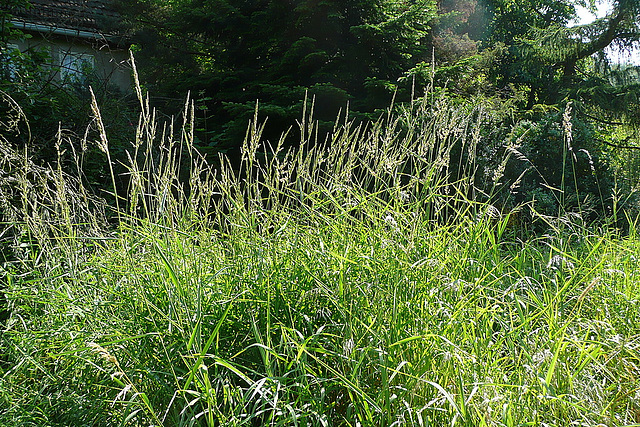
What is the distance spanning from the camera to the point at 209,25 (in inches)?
381

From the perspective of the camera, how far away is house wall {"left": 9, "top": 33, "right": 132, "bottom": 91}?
6588 millimetres

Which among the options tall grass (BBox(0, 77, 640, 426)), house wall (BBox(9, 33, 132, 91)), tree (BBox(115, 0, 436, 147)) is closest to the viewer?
tall grass (BBox(0, 77, 640, 426))

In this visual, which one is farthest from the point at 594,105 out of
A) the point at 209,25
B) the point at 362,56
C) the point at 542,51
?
the point at 209,25

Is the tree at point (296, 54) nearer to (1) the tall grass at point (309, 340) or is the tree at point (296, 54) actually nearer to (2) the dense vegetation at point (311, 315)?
(2) the dense vegetation at point (311, 315)

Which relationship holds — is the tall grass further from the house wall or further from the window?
the window

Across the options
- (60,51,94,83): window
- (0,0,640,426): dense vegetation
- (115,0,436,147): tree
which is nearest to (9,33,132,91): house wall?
(60,51,94,83): window

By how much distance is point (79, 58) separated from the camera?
683 centimetres

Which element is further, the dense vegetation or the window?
the window

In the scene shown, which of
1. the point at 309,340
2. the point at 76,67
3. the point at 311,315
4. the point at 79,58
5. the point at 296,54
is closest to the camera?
the point at 309,340

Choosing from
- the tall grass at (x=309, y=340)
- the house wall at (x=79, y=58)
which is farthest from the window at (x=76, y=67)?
the tall grass at (x=309, y=340)

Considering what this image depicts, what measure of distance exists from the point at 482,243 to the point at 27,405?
81.1 inches

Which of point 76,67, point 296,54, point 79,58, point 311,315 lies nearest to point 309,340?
point 311,315

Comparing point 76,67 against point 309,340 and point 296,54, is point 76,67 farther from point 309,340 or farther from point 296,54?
point 309,340

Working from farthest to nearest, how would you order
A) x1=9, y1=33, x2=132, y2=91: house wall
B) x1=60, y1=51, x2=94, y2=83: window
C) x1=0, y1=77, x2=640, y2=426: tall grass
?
x1=9, y1=33, x2=132, y2=91: house wall
x1=60, y1=51, x2=94, y2=83: window
x1=0, y1=77, x2=640, y2=426: tall grass
